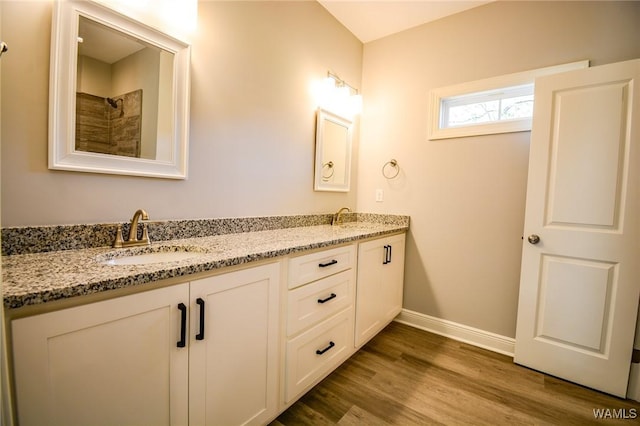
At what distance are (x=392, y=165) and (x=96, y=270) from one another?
2.31m

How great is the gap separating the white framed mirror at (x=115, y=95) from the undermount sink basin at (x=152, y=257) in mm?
366

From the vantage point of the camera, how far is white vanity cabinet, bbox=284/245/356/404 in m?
1.37

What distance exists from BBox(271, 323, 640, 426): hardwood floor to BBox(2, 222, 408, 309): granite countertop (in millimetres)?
876

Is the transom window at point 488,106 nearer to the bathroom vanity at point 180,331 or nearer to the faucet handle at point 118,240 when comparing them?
the bathroom vanity at point 180,331

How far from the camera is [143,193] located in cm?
131

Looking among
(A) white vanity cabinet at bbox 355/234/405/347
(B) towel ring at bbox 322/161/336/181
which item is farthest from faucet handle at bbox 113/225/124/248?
(B) towel ring at bbox 322/161/336/181

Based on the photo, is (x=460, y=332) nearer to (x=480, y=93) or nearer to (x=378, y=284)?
(x=378, y=284)

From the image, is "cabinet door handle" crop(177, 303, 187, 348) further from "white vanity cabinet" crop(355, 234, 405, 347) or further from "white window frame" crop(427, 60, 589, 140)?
"white window frame" crop(427, 60, 589, 140)

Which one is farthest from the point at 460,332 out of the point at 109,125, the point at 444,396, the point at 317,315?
the point at 109,125

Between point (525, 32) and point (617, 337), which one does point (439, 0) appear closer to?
point (525, 32)

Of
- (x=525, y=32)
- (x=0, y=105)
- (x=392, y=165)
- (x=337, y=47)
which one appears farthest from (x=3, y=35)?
(x=525, y=32)

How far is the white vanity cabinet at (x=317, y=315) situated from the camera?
137 cm

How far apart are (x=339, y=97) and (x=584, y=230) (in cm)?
200

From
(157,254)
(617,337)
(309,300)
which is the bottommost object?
(617,337)
